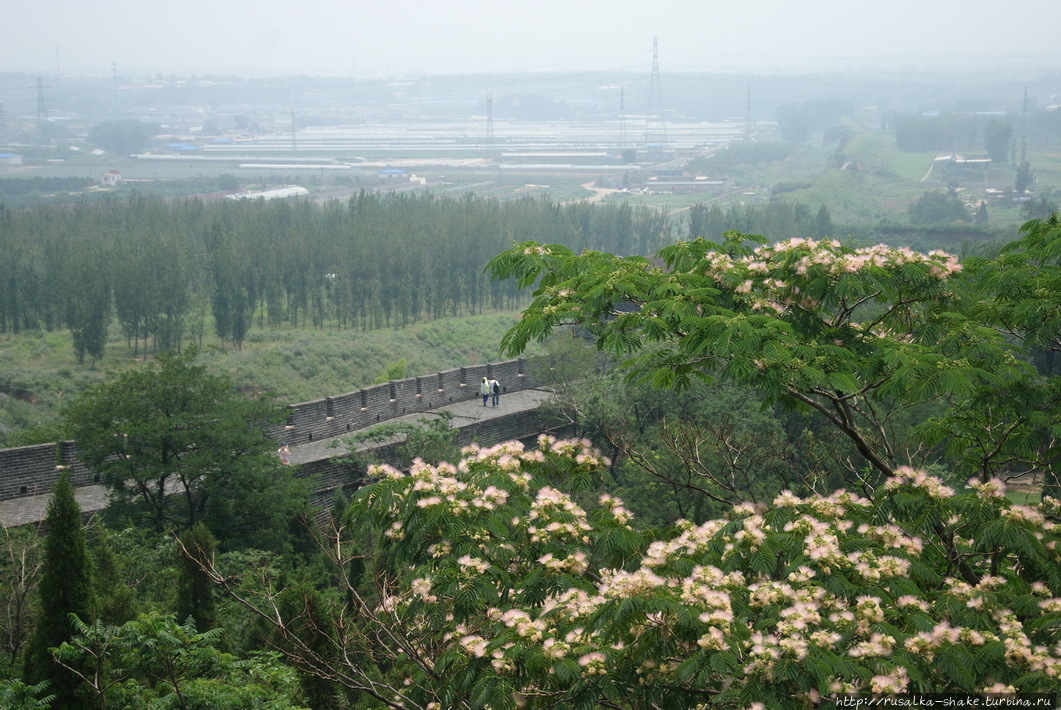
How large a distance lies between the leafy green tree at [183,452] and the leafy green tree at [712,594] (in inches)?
449

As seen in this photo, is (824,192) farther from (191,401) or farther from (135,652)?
(135,652)

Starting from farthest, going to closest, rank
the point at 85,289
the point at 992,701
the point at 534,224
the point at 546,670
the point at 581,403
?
1. the point at 534,224
2. the point at 85,289
3. the point at 581,403
4. the point at 546,670
5. the point at 992,701

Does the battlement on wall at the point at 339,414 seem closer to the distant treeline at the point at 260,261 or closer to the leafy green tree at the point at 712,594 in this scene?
the distant treeline at the point at 260,261

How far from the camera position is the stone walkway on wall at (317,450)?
1686 cm

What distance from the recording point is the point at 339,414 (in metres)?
22.8

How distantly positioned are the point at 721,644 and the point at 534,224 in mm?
42632

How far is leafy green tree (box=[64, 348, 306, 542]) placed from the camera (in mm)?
16531

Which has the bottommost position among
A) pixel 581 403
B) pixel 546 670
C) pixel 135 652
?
pixel 581 403

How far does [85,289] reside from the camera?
1214 inches

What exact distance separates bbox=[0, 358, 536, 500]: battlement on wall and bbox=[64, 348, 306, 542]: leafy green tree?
39.6 inches

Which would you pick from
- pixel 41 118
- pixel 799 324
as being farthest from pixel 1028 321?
pixel 41 118

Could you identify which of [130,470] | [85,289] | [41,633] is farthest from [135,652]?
[85,289]

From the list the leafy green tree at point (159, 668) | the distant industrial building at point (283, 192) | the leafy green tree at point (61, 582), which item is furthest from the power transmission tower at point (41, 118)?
the leafy green tree at point (159, 668)

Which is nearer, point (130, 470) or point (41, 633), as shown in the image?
point (41, 633)
